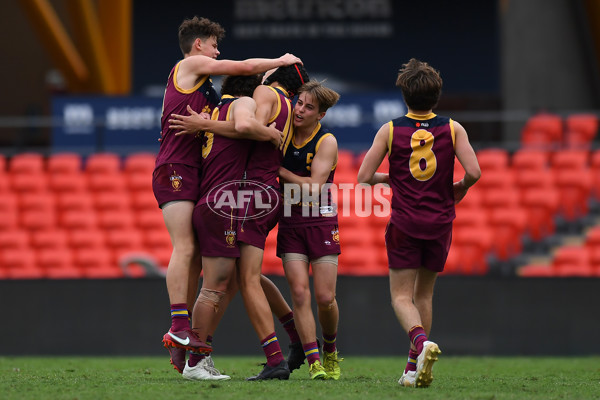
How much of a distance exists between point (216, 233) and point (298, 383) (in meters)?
1.03

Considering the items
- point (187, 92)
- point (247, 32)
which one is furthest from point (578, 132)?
point (187, 92)

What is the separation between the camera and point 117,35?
620 inches

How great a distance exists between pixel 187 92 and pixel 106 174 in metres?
7.41

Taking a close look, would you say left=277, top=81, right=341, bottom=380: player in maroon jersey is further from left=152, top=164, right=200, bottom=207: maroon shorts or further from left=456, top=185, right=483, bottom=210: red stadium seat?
left=456, top=185, right=483, bottom=210: red stadium seat

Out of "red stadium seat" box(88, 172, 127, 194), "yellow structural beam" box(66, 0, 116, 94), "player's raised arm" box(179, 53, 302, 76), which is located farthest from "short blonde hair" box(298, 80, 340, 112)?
"yellow structural beam" box(66, 0, 116, 94)

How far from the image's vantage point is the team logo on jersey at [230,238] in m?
5.75

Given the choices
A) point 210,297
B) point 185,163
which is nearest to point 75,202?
point 185,163

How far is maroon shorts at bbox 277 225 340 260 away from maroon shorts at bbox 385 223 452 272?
50cm

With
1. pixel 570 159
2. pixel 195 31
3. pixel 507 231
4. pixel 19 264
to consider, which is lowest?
pixel 19 264

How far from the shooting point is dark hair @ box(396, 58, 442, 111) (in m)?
5.70

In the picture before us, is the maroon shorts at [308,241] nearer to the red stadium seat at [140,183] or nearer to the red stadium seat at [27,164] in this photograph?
the red stadium seat at [140,183]

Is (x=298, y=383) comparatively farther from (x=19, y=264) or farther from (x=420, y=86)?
(x=19, y=264)

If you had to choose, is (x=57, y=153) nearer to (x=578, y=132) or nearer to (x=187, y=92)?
(x=578, y=132)

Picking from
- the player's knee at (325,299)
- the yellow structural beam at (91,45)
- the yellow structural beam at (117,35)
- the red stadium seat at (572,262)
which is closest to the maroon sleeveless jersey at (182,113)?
the player's knee at (325,299)
